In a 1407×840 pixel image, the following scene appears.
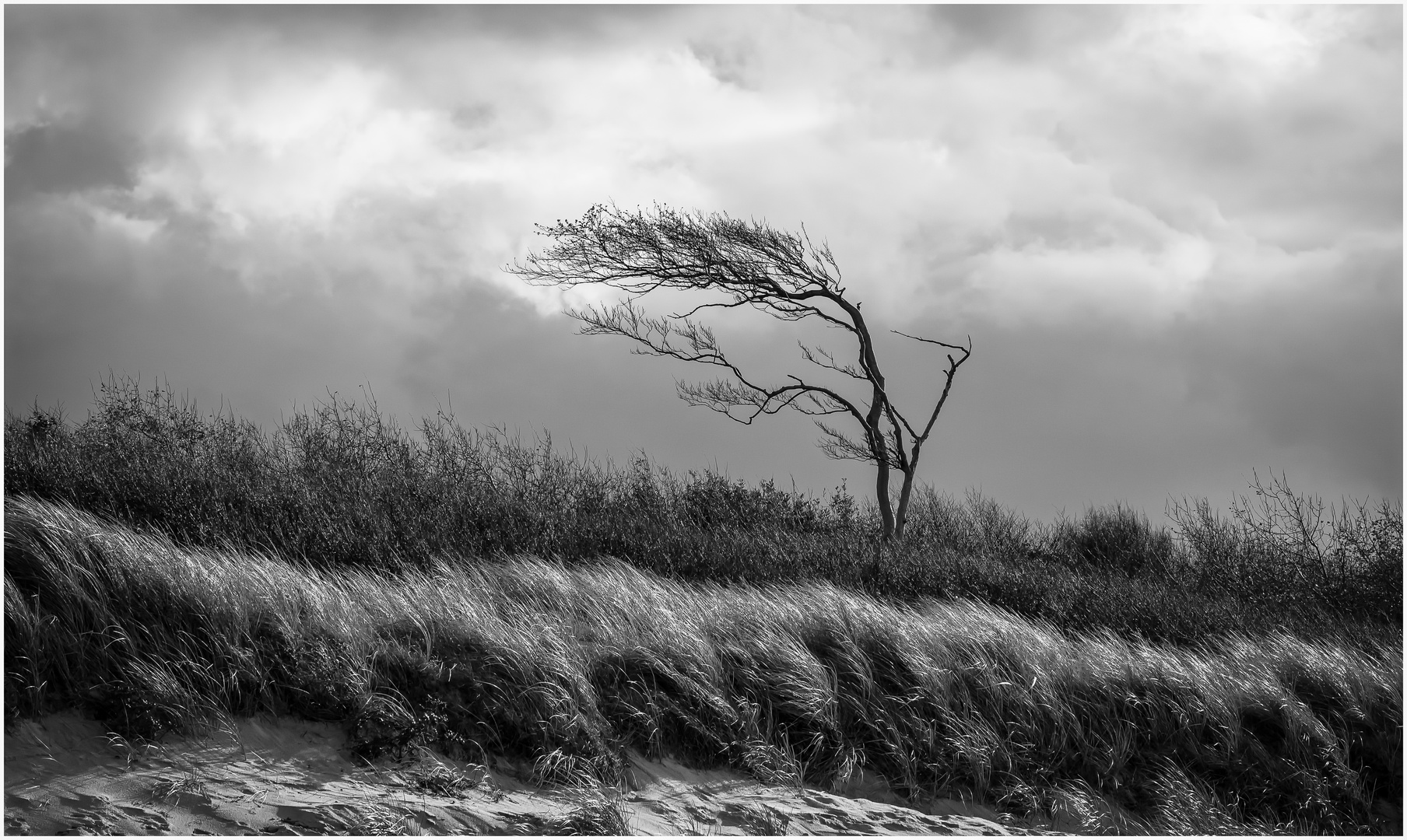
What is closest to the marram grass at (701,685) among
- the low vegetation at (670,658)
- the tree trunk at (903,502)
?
the low vegetation at (670,658)

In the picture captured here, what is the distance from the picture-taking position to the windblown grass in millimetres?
7473

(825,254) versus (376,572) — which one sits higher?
(825,254)

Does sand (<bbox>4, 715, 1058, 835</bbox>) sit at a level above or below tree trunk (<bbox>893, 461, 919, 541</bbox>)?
below

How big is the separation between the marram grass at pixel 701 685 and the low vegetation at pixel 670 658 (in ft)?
0.06

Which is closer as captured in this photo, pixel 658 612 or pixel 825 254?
pixel 658 612

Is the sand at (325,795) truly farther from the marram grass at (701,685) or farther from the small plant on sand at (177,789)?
the marram grass at (701,685)

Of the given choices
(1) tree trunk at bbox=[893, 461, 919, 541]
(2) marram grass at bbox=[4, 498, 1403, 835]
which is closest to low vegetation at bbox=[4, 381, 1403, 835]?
(2) marram grass at bbox=[4, 498, 1403, 835]

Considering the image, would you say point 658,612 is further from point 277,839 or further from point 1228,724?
point 1228,724

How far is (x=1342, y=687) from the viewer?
5945 millimetres

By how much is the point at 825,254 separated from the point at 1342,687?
25.5ft

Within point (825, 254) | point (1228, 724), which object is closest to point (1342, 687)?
point (1228, 724)

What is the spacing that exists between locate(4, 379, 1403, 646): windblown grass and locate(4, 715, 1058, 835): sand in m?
2.47

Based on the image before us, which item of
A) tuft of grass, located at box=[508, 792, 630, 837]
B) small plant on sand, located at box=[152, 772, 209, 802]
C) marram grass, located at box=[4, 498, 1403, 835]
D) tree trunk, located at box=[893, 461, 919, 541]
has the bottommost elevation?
small plant on sand, located at box=[152, 772, 209, 802]

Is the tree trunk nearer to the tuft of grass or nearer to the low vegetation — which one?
the low vegetation
